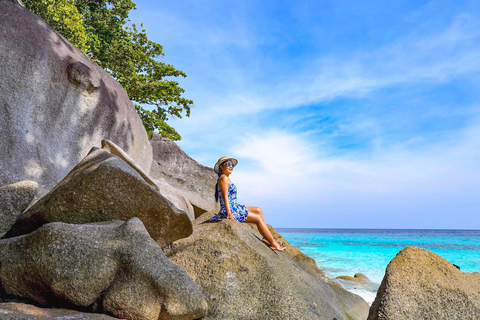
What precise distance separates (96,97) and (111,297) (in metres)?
6.44

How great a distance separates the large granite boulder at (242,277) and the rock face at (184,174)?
379 inches

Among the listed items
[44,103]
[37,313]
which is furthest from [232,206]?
[44,103]

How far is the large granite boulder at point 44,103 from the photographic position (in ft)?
20.6

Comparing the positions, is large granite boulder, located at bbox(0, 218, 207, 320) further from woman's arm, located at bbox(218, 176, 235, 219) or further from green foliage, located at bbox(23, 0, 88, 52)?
green foliage, located at bbox(23, 0, 88, 52)

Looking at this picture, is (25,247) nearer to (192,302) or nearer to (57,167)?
(192,302)

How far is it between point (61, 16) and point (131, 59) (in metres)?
5.95

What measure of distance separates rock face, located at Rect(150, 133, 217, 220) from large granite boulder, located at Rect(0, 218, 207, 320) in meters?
11.1

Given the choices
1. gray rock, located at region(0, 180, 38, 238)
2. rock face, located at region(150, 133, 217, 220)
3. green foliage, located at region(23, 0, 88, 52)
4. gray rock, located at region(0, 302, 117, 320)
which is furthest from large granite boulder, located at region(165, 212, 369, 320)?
green foliage, located at region(23, 0, 88, 52)

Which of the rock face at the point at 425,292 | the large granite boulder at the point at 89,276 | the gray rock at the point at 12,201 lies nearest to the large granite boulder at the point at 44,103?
the gray rock at the point at 12,201

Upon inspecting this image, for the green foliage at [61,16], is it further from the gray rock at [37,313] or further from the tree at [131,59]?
the gray rock at [37,313]

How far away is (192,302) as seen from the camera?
3.32 meters

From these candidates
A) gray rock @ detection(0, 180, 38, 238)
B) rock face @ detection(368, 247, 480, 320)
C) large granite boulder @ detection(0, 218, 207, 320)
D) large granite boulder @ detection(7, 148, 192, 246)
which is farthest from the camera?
large granite boulder @ detection(7, 148, 192, 246)

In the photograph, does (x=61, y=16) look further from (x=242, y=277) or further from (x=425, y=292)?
(x=425, y=292)

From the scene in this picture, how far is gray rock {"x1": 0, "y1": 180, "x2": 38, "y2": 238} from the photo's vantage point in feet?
12.8
